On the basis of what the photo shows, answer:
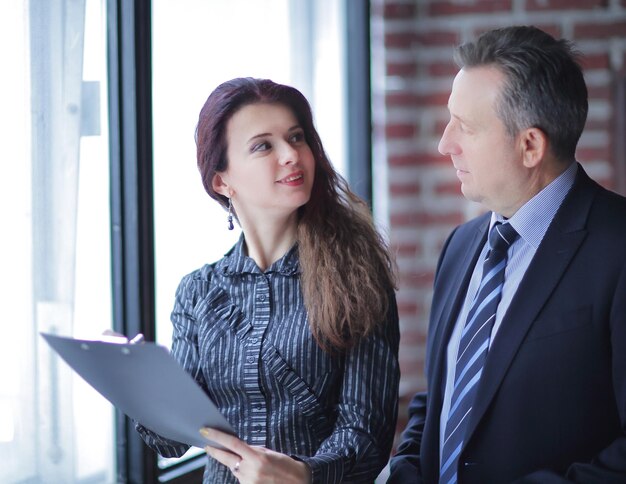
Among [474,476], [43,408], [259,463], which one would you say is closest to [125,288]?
[43,408]

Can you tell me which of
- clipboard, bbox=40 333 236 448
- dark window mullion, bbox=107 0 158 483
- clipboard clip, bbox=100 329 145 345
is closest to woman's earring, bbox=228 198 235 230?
dark window mullion, bbox=107 0 158 483

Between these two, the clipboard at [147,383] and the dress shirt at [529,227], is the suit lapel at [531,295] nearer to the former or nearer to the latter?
the dress shirt at [529,227]

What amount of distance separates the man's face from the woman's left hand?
0.62 meters

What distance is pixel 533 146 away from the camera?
1612mm

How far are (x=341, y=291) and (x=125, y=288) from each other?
590 mm

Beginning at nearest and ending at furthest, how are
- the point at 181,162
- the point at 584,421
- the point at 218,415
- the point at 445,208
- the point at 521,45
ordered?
the point at 218,415, the point at 584,421, the point at 521,45, the point at 181,162, the point at 445,208

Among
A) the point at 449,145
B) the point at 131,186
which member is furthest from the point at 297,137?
the point at 131,186

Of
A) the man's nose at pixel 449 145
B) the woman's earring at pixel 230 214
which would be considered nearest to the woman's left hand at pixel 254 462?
the woman's earring at pixel 230 214

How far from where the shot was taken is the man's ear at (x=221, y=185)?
5.83ft

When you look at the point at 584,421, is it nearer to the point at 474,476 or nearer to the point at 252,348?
the point at 474,476

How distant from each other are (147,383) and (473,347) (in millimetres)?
646

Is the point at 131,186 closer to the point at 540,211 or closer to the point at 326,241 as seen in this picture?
the point at 326,241

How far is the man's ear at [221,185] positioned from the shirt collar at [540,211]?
1.89 ft

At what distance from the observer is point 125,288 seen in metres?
1.98
